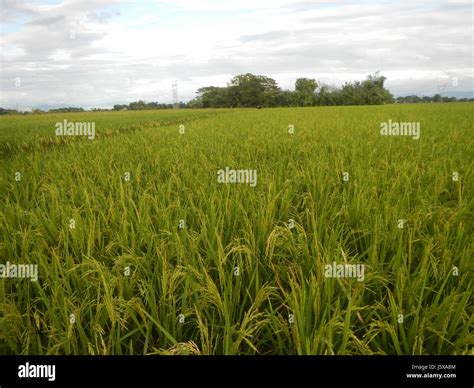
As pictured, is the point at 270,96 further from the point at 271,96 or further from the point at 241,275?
the point at 241,275

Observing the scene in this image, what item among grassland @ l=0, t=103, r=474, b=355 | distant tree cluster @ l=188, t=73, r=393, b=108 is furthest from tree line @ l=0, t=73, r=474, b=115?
grassland @ l=0, t=103, r=474, b=355

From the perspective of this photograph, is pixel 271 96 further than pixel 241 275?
Yes

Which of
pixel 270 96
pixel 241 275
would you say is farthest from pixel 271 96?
pixel 241 275

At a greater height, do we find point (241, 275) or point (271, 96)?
point (271, 96)

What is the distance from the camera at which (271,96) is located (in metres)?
56.8

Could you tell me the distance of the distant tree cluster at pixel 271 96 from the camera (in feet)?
184

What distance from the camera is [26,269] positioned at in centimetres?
171

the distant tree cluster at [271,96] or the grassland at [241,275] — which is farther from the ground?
the distant tree cluster at [271,96]

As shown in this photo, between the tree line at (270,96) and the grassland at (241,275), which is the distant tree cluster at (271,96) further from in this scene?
the grassland at (241,275)

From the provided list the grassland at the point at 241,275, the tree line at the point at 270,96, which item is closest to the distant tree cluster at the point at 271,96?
the tree line at the point at 270,96

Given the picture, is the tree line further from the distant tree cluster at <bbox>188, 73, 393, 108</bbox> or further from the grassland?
the grassland

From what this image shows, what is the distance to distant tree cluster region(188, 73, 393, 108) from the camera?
56188 millimetres
